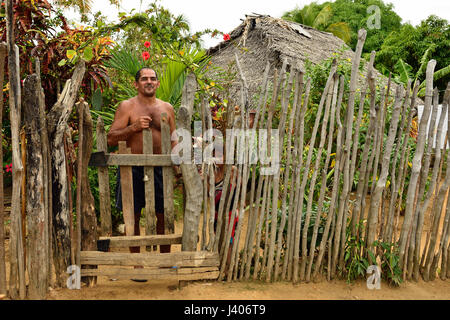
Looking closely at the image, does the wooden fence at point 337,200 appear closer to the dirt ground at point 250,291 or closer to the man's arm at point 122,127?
the dirt ground at point 250,291

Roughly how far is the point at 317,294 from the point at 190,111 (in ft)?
5.65

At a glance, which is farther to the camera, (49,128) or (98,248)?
(98,248)

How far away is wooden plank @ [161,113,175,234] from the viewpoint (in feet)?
8.92

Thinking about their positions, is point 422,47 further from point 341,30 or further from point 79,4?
point 79,4

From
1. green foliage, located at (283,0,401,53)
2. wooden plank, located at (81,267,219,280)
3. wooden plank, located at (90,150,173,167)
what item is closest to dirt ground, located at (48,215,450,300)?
wooden plank, located at (81,267,219,280)

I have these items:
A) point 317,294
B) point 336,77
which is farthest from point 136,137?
point 317,294

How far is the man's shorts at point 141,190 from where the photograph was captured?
9.48 feet

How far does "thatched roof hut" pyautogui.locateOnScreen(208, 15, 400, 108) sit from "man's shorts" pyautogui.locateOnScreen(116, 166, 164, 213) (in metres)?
4.81

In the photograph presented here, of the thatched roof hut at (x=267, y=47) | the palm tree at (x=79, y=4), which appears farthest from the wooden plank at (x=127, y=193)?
the thatched roof hut at (x=267, y=47)

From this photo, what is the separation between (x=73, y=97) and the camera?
2590mm

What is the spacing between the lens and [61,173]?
2.58 metres

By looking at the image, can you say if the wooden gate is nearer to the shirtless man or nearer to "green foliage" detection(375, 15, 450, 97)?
the shirtless man

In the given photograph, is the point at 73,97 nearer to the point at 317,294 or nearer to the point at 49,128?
the point at 49,128

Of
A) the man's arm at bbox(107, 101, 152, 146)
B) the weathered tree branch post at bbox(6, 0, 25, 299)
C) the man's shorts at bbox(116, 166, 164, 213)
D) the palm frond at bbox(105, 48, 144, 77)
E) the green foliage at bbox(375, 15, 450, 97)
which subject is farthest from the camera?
the green foliage at bbox(375, 15, 450, 97)
